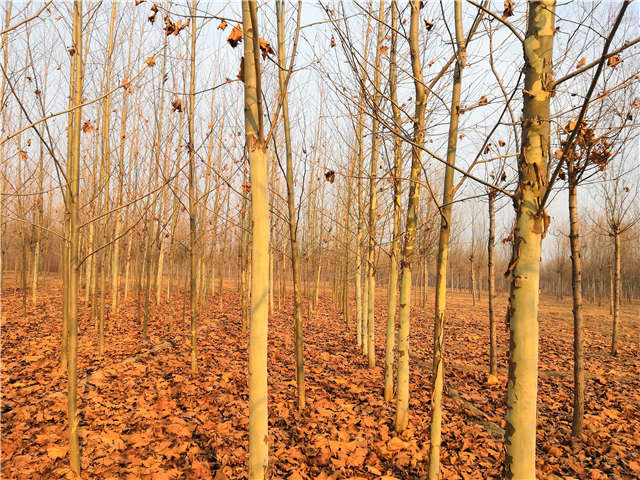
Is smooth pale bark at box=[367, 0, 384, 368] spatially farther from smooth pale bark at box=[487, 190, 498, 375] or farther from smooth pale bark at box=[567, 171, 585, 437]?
smooth pale bark at box=[567, 171, 585, 437]

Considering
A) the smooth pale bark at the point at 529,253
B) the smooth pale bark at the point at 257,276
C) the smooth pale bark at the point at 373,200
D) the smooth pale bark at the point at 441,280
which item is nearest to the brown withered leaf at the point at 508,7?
the smooth pale bark at the point at 441,280

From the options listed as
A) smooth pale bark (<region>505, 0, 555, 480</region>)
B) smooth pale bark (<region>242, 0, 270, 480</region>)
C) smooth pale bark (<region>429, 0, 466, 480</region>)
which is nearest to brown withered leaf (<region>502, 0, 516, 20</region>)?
smooth pale bark (<region>429, 0, 466, 480</region>)

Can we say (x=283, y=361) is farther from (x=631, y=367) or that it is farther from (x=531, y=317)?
(x=631, y=367)

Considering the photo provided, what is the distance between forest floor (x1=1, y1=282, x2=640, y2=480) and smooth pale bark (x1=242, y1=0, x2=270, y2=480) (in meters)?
1.20

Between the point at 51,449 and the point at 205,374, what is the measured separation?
A: 2.16m

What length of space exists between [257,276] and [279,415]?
2642 millimetres

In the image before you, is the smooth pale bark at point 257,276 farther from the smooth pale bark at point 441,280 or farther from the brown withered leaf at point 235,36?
the smooth pale bark at point 441,280

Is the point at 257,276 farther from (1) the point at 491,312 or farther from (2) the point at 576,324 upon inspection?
(1) the point at 491,312

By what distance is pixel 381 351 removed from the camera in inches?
300

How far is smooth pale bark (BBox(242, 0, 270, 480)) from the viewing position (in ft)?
5.93

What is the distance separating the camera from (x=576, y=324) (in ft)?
12.5

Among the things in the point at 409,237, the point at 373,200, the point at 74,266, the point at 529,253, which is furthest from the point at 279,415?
the point at 373,200

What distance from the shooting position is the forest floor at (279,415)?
2869 millimetres

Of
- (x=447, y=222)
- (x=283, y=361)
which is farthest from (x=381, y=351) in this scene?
(x=447, y=222)
